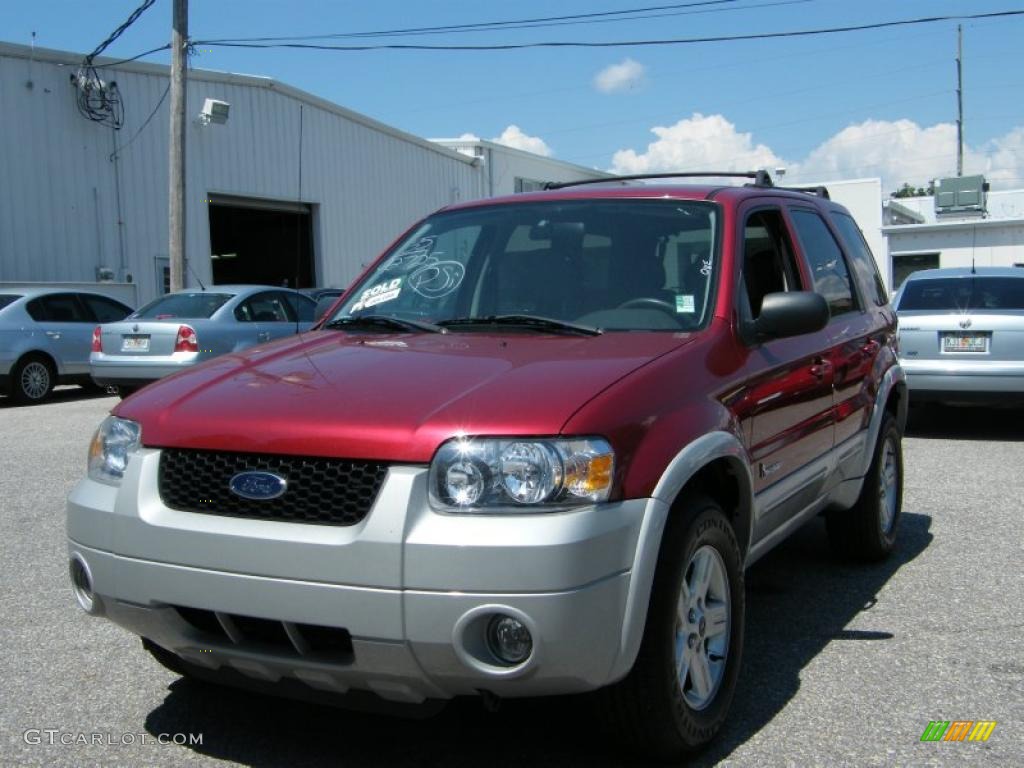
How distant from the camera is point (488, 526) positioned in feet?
8.89

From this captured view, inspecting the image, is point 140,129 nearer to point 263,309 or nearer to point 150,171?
point 150,171

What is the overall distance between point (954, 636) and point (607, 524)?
93.3 inches

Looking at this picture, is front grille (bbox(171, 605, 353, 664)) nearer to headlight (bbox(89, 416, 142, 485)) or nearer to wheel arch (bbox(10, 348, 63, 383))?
headlight (bbox(89, 416, 142, 485))

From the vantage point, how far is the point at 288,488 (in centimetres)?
288

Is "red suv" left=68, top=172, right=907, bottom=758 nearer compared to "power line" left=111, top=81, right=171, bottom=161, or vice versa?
"red suv" left=68, top=172, right=907, bottom=758

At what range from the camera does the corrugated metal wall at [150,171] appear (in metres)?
19.1

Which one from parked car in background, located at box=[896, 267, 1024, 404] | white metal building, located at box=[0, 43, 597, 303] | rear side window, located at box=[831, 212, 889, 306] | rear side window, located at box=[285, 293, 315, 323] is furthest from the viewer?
white metal building, located at box=[0, 43, 597, 303]

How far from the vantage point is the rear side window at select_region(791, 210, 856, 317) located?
15.8 feet

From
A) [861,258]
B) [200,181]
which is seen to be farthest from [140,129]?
[861,258]

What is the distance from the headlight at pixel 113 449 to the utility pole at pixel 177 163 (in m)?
14.7

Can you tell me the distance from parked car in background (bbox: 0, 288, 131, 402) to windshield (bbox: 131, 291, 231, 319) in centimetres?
218

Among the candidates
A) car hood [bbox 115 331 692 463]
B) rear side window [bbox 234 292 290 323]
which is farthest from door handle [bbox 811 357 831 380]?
rear side window [bbox 234 292 290 323]

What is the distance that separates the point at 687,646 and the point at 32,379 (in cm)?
1309

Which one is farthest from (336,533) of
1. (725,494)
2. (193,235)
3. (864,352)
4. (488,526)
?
(193,235)
